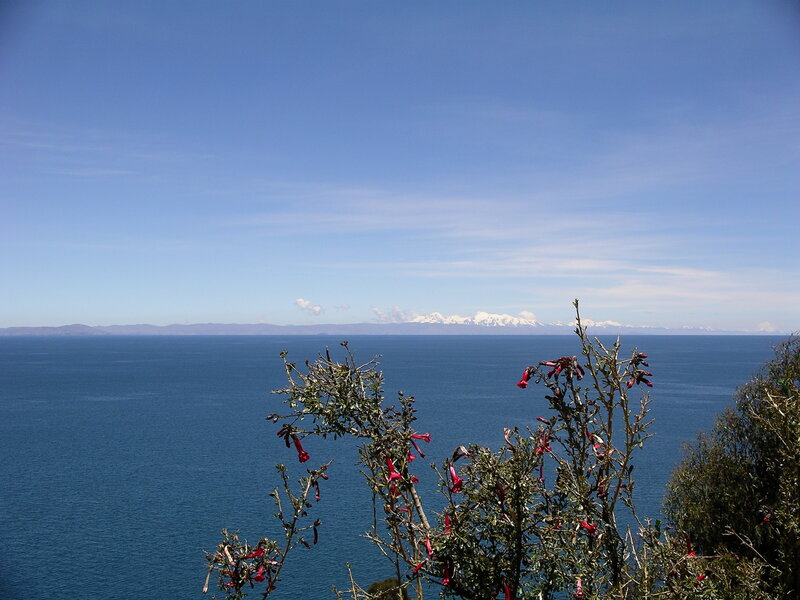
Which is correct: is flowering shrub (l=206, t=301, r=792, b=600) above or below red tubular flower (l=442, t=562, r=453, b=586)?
above

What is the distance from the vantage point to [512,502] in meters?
6.11

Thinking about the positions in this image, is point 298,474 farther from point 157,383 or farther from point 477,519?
point 157,383

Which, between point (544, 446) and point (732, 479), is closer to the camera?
point (544, 446)

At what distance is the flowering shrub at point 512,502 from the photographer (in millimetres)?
5555

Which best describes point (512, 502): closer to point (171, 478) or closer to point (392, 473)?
point (392, 473)

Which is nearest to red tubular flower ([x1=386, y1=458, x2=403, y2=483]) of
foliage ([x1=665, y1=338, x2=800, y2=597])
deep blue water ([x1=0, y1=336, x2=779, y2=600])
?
foliage ([x1=665, y1=338, x2=800, y2=597])

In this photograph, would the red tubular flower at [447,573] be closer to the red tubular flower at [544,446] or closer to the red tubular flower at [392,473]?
the red tubular flower at [392,473]

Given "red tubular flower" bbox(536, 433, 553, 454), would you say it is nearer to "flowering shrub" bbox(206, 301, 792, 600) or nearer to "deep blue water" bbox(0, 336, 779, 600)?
"flowering shrub" bbox(206, 301, 792, 600)

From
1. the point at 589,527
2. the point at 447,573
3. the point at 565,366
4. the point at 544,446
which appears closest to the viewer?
the point at 589,527

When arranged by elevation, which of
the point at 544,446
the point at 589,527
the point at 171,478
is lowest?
the point at 171,478

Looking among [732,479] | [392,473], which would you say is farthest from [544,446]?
[732,479]

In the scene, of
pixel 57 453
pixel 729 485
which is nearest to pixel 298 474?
pixel 729 485

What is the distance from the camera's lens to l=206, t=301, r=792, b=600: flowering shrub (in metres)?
5.55

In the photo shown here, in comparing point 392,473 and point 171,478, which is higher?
point 392,473
